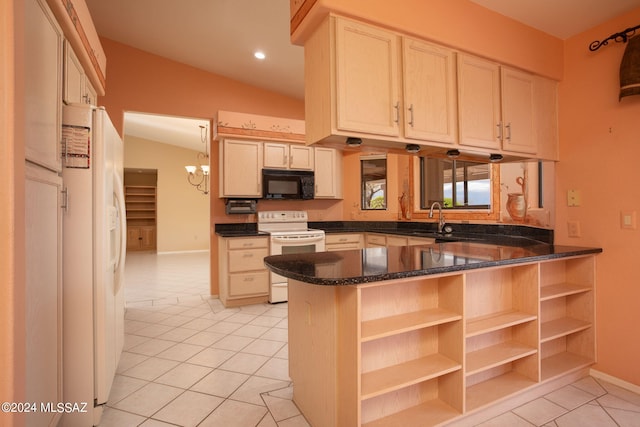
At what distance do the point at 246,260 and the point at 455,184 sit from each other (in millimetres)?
3006

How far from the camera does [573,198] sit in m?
2.31

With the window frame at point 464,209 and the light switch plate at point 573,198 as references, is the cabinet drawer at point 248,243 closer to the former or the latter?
the window frame at point 464,209

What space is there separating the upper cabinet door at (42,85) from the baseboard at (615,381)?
3.56 metres

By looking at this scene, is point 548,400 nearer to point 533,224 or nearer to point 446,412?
point 446,412

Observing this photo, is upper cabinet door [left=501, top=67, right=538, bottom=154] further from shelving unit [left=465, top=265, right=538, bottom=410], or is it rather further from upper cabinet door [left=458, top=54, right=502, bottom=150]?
shelving unit [left=465, top=265, right=538, bottom=410]

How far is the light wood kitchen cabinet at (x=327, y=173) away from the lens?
4.65m

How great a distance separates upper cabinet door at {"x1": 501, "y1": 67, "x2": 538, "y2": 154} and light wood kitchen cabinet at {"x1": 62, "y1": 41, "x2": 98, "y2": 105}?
2.71 m

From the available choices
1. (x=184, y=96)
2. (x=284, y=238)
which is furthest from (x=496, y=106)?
(x=184, y=96)

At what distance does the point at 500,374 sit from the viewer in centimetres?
198

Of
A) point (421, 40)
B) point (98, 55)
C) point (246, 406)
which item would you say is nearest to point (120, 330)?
point (246, 406)

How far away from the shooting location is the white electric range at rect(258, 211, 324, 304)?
397 cm

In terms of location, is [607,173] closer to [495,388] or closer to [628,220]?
[628,220]

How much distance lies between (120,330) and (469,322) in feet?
7.97

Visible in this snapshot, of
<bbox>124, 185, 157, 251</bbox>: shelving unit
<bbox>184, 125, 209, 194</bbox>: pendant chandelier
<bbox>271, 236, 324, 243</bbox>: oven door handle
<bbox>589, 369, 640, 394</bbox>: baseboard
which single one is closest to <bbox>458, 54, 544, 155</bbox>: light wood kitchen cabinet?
<bbox>589, 369, 640, 394</bbox>: baseboard
